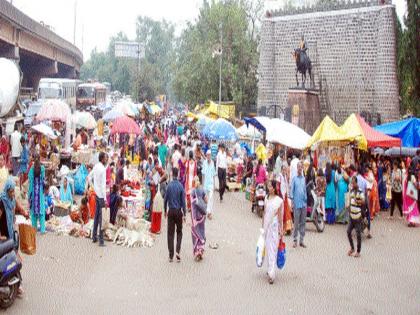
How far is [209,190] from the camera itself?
1400cm

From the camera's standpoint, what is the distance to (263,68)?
3469 centimetres

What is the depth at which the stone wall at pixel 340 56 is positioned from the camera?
28984 millimetres

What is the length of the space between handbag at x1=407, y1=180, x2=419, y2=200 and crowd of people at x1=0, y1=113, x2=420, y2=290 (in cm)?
2

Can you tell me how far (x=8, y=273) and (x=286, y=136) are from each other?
10401mm

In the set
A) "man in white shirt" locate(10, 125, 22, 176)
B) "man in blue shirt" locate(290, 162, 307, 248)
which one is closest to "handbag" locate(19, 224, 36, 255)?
"man in blue shirt" locate(290, 162, 307, 248)

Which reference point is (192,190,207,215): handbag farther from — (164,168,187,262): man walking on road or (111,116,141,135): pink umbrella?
(111,116,141,135): pink umbrella

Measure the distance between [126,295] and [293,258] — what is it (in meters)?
3.56

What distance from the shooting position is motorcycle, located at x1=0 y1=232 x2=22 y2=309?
23.0 ft

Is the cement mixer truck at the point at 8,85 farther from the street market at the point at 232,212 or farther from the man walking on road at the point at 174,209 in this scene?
the man walking on road at the point at 174,209

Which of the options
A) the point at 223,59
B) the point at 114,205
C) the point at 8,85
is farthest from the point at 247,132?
the point at 223,59

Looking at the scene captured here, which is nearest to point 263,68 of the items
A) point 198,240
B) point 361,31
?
point 361,31

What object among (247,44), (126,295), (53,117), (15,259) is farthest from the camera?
(247,44)

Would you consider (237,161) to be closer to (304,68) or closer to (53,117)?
(53,117)

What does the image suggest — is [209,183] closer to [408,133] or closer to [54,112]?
[408,133]
